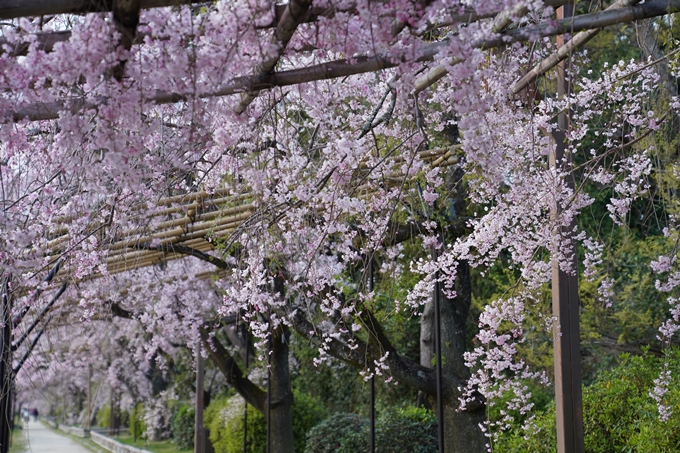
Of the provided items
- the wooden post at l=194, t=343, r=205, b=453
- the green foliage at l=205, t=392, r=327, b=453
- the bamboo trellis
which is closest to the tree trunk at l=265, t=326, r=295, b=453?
the green foliage at l=205, t=392, r=327, b=453

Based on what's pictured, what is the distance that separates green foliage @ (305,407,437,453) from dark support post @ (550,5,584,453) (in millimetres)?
3758

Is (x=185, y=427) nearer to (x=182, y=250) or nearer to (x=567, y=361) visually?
(x=182, y=250)

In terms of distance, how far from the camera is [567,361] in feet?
17.3

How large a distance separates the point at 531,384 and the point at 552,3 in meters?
8.71

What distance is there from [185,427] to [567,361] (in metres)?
12.1

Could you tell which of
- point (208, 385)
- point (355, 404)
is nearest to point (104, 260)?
point (355, 404)

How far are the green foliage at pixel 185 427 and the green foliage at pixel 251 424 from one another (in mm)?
2294

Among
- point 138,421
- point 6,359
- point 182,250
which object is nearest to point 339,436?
point 182,250

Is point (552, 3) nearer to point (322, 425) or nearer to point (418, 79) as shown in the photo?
point (418, 79)

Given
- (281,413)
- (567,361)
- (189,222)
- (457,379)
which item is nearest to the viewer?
(567,361)

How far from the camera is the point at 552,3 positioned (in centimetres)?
352

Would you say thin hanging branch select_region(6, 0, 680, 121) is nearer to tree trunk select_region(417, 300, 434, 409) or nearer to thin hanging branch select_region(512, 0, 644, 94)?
thin hanging branch select_region(512, 0, 644, 94)

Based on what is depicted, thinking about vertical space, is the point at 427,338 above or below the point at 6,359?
above

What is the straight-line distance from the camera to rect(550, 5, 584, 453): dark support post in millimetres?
5195
